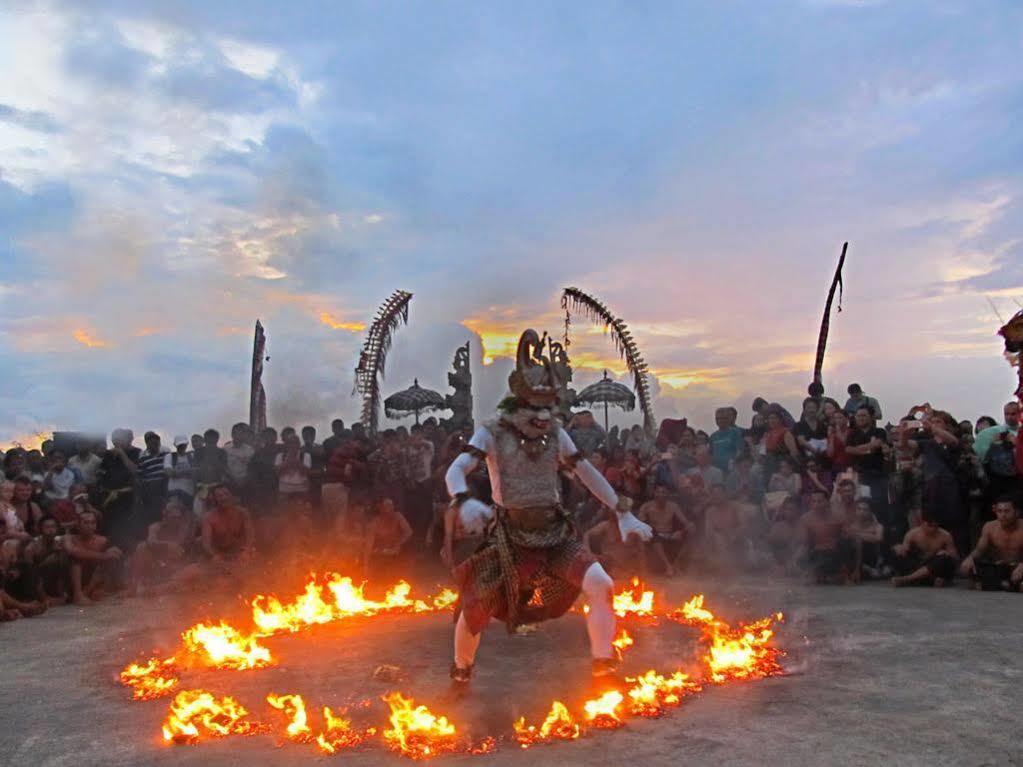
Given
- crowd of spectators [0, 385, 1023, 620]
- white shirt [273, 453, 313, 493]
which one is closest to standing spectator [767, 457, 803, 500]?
crowd of spectators [0, 385, 1023, 620]

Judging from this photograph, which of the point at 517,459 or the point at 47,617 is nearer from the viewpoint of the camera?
the point at 517,459

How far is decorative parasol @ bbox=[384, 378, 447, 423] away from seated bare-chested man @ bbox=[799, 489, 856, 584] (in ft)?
34.4

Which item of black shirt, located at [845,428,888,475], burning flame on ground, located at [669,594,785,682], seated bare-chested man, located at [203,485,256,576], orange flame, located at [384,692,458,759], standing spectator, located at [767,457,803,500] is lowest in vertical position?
burning flame on ground, located at [669,594,785,682]

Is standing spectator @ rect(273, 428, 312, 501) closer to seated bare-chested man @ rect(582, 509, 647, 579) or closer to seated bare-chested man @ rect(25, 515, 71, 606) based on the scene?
seated bare-chested man @ rect(25, 515, 71, 606)

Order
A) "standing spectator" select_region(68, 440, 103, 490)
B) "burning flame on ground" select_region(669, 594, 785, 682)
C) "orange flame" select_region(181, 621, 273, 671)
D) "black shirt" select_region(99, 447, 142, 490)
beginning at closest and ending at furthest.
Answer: "burning flame on ground" select_region(669, 594, 785, 682) → "orange flame" select_region(181, 621, 273, 671) → "black shirt" select_region(99, 447, 142, 490) → "standing spectator" select_region(68, 440, 103, 490)

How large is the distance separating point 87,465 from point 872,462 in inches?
421

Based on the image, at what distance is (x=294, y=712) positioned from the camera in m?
5.46

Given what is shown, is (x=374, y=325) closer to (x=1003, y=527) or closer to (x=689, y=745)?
(x=1003, y=527)

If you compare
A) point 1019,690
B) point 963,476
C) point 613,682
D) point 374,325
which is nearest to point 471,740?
point 613,682

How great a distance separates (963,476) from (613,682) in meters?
6.82

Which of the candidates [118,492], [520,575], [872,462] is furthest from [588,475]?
[118,492]

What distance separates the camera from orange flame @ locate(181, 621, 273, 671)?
22.1 ft

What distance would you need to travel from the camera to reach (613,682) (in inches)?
219

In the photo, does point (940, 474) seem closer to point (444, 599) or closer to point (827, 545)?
point (827, 545)
